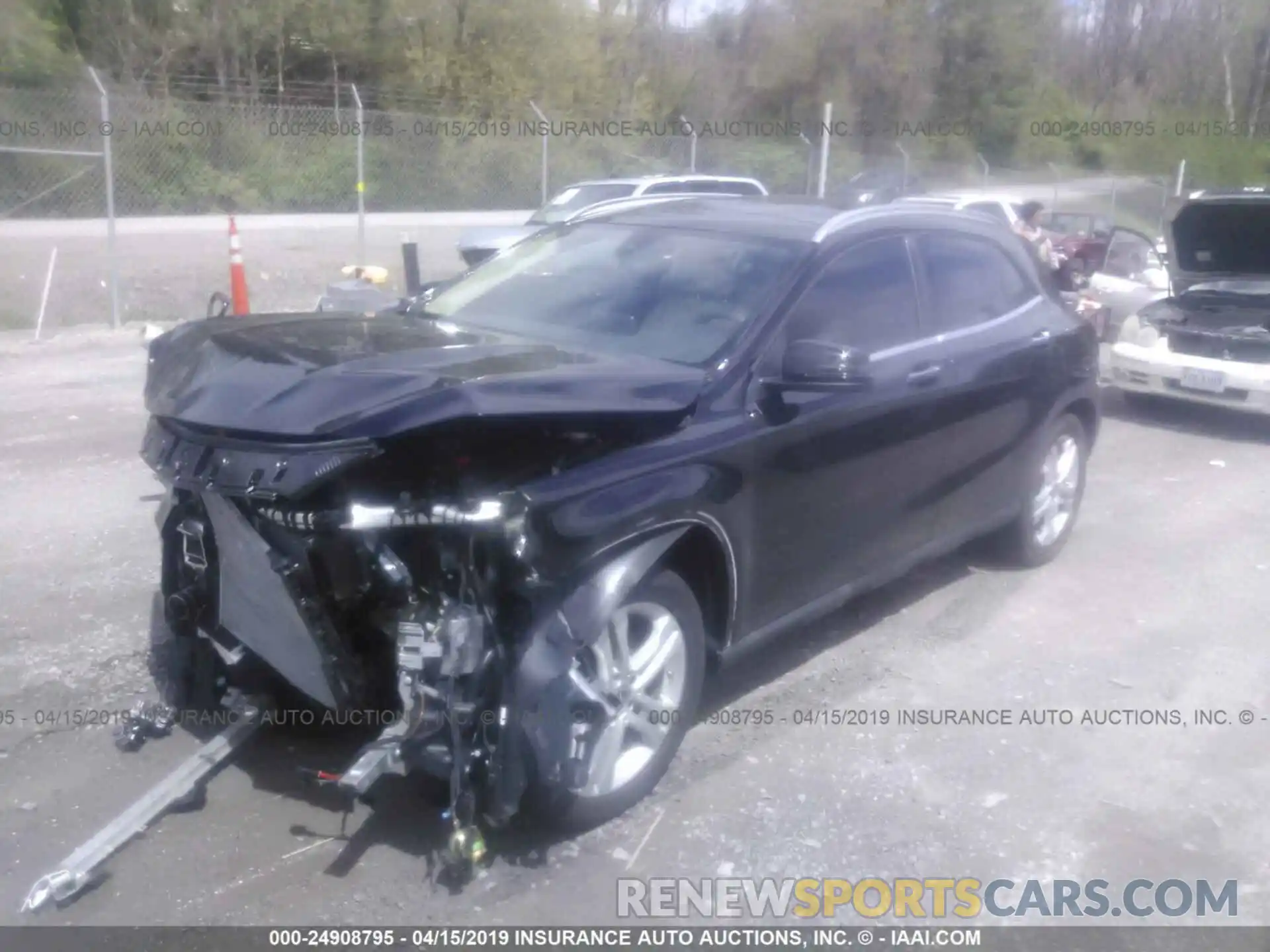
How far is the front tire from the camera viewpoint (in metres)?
3.64

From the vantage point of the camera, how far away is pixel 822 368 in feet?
13.5

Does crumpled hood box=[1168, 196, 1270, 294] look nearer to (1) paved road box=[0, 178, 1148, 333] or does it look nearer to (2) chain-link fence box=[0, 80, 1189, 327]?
(2) chain-link fence box=[0, 80, 1189, 327]

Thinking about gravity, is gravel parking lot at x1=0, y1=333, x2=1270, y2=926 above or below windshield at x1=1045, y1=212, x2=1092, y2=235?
below

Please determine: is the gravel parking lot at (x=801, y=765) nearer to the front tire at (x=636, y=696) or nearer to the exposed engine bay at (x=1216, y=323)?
the front tire at (x=636, y=696)

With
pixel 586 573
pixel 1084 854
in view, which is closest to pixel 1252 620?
pixel 1084 854

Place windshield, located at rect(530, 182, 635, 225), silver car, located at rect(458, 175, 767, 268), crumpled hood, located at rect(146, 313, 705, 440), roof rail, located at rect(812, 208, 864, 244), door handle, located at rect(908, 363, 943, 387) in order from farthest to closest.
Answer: windshield, located at rect(530, 182, 635, 225), silver car, located at rect(458, 175, 767, 268), door handle, located at rect(908, 363, 943, 387), roof rail, located at rect(812, 208, 864, 244), crumpled hood, located at rect(146, 313, 705, 440)

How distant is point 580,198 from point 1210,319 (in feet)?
29.3

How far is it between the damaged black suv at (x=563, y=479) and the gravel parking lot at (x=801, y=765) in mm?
310

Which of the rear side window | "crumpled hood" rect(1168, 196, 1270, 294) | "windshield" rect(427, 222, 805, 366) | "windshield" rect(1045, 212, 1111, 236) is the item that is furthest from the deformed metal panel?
"windshield" rect(1045, 212, 1111, 236)

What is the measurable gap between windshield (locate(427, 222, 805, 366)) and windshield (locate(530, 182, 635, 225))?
11.1m

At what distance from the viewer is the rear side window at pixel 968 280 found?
522 cm

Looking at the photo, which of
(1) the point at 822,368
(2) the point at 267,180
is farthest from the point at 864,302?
(2) the point at 267,180

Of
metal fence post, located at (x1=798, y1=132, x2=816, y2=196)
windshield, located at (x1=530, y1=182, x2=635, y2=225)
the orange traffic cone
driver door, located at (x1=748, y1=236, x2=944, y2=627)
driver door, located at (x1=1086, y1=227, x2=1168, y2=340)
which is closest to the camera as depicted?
driver door, located at (x1=748, y1=236, x2=944, y2=627)

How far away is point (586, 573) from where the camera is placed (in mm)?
3498
